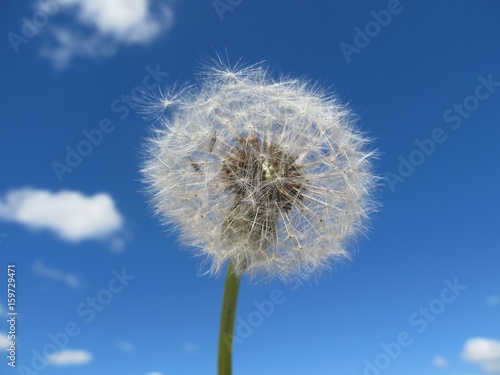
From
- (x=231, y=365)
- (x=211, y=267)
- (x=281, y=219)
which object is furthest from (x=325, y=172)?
(x=231, y=365)

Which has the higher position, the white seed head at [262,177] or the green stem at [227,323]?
the white seed head at [262,177]

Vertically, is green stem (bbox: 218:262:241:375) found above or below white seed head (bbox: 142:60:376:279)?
below
